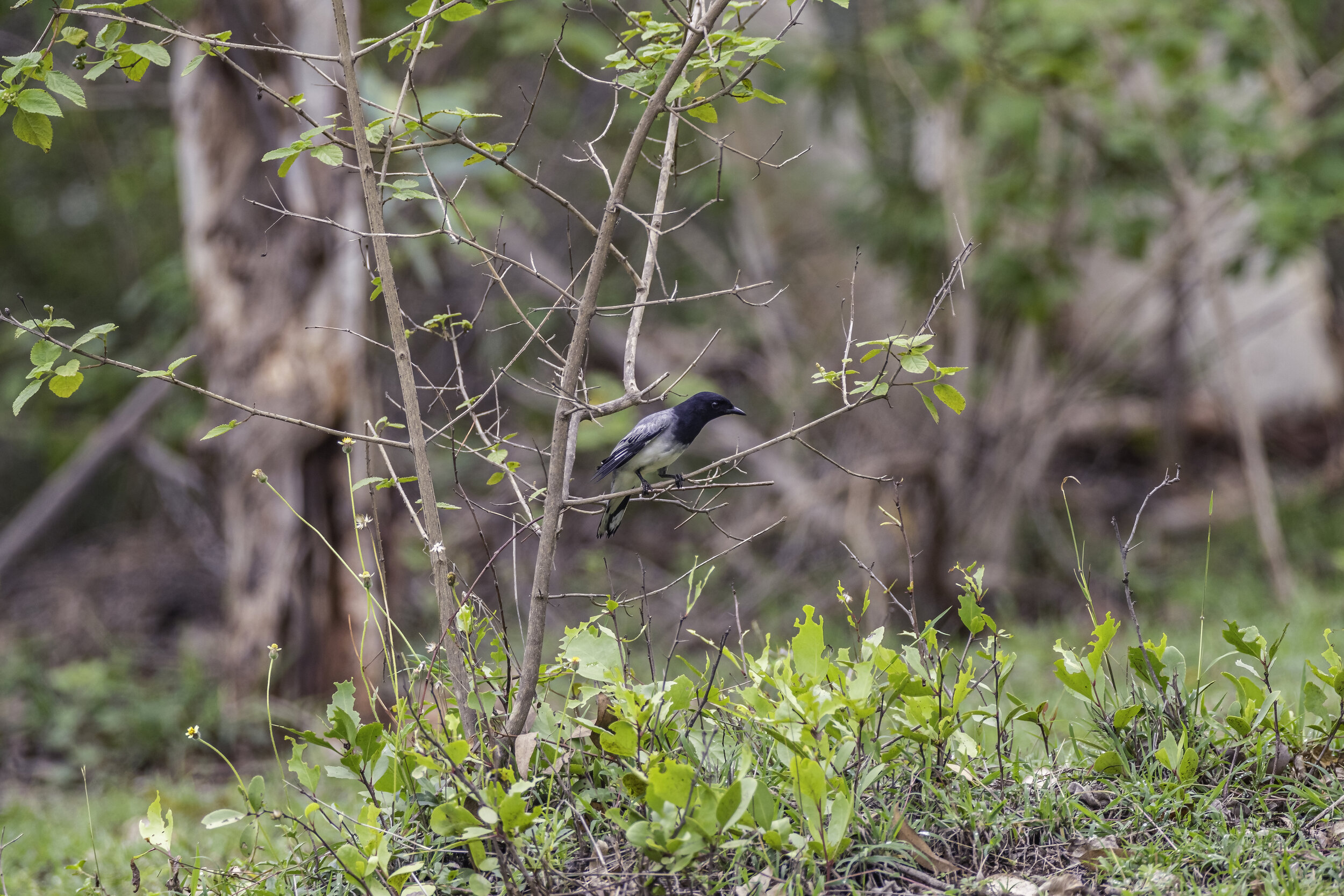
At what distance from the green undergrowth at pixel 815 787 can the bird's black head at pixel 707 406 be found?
3.37ft

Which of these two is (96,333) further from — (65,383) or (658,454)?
(658,454)

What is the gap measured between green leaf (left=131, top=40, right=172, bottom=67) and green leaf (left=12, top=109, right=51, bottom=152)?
0.26 meters

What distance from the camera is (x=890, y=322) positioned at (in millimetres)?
9062

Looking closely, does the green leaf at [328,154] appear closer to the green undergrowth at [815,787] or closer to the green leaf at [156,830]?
the green undergrowth at [815,787]

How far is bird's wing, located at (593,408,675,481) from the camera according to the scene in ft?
11.6

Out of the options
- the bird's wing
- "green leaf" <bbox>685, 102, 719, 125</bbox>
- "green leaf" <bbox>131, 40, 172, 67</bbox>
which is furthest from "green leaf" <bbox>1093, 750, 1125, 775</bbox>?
"green leaf" <bbox>131, 40, 172, 67</bbox>

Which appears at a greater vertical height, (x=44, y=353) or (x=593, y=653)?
(x=44, y=353)

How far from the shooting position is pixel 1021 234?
25.6ft

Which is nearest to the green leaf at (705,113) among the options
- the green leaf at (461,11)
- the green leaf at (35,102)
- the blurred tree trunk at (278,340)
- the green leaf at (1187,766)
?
the green leaf at (461,11)

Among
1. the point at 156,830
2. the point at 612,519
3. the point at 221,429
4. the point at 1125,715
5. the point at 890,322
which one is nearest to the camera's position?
the point at 221,429

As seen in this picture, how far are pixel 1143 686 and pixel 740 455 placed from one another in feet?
5.39

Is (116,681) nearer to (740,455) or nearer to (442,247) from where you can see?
(442,247)

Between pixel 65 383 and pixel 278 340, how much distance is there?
4.32m

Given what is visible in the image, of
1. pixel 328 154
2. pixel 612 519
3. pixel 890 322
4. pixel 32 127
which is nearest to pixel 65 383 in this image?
pixel 32 127
